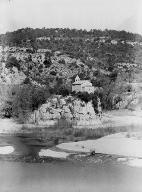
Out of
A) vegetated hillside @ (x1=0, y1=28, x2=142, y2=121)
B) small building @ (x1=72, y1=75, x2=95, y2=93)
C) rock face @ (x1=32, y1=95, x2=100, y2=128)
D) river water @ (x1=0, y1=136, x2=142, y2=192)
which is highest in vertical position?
vegetated hillside @ (x1=0, y1=28, x2=142, y2=121)

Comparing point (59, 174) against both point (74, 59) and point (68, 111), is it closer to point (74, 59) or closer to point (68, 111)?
point (68, 111)

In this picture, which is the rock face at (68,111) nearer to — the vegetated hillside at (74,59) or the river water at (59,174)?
the vegetated hillside at (74,59)

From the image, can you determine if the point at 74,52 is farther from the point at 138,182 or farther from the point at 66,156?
the point at 138,182

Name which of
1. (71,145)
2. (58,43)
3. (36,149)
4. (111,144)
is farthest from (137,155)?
(58,43)

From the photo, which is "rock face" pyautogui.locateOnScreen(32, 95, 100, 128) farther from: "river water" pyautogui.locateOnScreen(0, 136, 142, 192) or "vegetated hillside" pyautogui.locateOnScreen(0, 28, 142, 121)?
"river water" pyautogui.locateOnScreen(0, 136, 142, 192)

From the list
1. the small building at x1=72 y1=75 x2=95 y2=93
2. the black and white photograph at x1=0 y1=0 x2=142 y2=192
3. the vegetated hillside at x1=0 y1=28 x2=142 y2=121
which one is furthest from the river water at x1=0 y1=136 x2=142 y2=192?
the small building at x1=72 y1=75 x2=95 y2=93

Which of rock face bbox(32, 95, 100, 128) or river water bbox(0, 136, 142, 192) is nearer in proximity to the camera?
river water bbox(0, 136, 142, 192)

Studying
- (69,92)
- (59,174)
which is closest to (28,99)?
(69,92)
